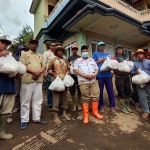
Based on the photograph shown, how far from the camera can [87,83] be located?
124 inches

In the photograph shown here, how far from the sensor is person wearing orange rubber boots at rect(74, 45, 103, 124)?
3100 mm

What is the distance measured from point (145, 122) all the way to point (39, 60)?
9.74 ft

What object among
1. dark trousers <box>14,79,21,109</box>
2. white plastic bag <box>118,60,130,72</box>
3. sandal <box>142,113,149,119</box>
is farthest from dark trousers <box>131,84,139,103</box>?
dark trousers <box>14,79,21,109</box>

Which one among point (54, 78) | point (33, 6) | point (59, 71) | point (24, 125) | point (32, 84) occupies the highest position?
point (33, 6)

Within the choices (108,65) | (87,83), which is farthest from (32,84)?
(108,65)

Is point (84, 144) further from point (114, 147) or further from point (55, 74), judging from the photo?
point (55, 74)

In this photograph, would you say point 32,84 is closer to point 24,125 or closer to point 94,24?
point 24,125

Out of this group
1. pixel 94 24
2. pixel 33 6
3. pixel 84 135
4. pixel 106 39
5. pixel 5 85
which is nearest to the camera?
pixel 5 85

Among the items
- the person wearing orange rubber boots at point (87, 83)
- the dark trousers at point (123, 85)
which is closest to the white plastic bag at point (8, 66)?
the person wearing orange rubber boots at point (87, 83)

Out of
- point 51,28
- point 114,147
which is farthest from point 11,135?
point 51,28

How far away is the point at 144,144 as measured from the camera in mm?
2236

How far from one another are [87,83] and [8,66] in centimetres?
179

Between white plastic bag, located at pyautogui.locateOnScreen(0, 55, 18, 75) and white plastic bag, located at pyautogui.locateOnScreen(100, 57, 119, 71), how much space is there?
2086 mm

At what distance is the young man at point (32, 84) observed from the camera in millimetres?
2660
